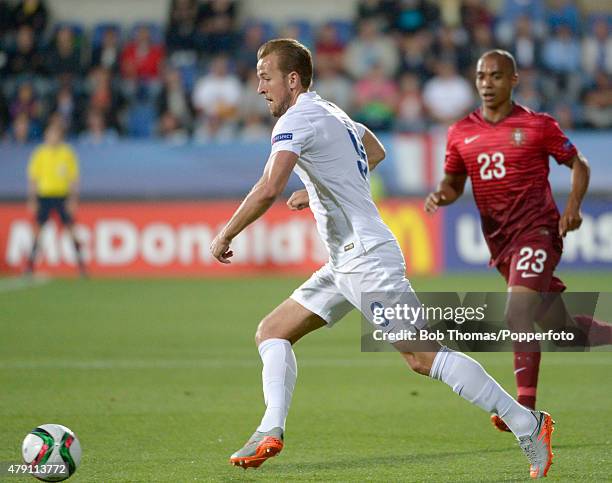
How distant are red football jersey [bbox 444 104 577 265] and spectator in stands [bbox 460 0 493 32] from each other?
14.1 meters

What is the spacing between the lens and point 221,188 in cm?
1844

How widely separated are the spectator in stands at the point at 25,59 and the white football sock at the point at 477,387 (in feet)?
54.3

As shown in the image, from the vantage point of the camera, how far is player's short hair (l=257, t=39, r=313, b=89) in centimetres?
559

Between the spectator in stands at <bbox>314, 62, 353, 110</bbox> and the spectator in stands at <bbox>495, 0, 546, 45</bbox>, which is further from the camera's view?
the spectator in stands at <bbox>495, 0, 546, 45</bbox>

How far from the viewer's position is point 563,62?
2055cm

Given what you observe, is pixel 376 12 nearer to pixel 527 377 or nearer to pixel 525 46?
pixel 525 46

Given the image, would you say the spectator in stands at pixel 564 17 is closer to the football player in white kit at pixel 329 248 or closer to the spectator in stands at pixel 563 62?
the spectator in stands at pixel 563 62

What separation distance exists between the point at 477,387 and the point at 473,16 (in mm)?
16603

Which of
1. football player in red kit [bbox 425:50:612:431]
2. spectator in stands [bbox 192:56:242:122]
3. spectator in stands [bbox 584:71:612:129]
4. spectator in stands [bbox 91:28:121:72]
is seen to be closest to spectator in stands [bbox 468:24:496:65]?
spectator in stands [bbox 584:71:612:129]

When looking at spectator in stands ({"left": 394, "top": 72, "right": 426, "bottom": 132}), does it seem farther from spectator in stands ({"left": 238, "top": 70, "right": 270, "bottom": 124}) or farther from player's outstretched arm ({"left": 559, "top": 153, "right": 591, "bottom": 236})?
player's outstretched arm ({"left": 559, "top": 153, "right": 591, "bottom": 236})

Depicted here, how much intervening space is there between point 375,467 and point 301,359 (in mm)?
4306

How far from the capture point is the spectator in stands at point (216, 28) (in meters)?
21.2

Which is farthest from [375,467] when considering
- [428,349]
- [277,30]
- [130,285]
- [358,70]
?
[277,30]

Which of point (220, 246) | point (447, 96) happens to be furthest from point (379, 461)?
point (447, 96)
